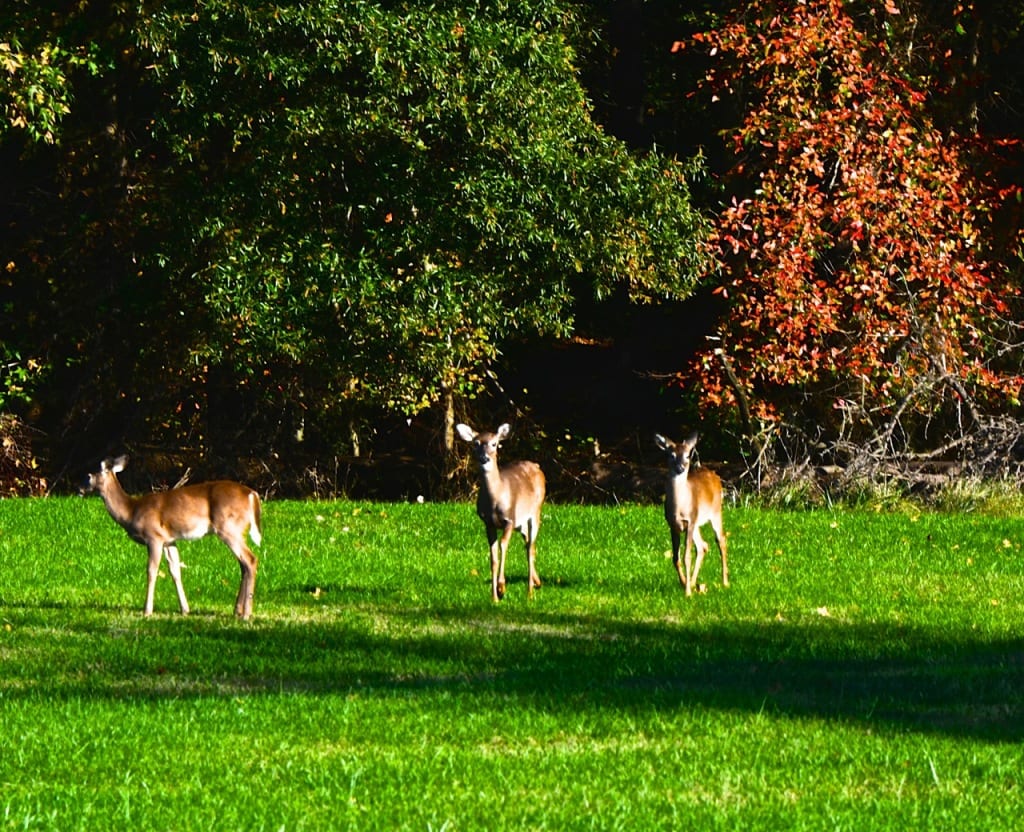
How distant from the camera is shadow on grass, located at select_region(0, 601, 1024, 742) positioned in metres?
9.77

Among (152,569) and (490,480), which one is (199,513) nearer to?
(152,569)

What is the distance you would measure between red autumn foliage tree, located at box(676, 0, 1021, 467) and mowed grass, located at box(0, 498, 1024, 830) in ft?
22.1

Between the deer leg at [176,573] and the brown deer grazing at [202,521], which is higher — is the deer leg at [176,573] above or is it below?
below

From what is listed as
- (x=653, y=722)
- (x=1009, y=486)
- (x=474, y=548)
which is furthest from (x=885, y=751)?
(x=1009, y=486)

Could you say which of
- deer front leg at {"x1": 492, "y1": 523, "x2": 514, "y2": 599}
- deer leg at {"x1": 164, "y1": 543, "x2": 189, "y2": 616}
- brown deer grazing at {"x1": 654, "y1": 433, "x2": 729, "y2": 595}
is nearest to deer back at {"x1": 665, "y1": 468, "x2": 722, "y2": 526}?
brown deer grazing at {"x1": 654, "y1": 433, "x2": 729, "y2": 595}

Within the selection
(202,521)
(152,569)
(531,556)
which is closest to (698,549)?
(531,556)

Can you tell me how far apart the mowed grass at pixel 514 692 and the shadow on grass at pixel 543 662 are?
0.03 meters

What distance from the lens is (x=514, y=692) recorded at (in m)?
9.91

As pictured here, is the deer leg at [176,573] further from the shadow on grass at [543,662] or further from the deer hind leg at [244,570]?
the deer hind leg at [244,570]

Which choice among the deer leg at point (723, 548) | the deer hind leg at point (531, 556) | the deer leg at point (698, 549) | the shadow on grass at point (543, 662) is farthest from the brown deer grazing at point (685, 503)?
the shadow on grass at point (543, 662)

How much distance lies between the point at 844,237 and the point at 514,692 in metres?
14.5

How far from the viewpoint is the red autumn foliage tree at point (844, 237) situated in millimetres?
23312

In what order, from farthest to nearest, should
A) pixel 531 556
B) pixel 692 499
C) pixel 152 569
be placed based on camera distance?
pixel 692 499 → pixel 531 556 → pixel 152 569

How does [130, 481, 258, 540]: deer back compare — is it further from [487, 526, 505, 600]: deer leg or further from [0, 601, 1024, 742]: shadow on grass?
[487, 526, 505, 600]: deer leg
